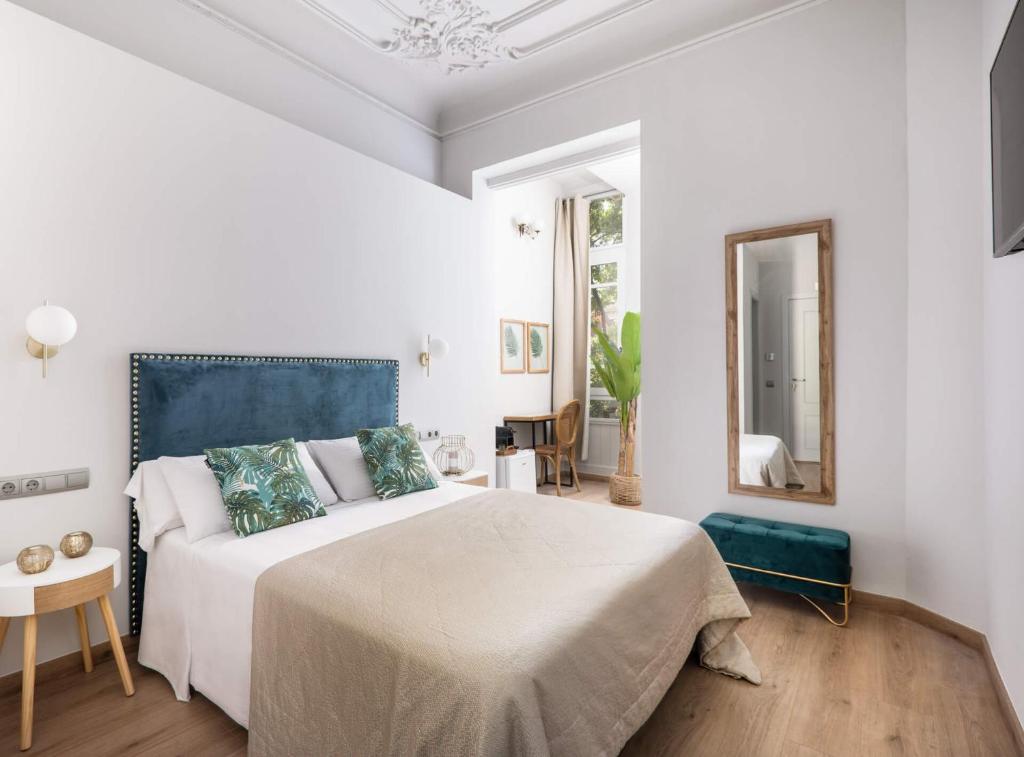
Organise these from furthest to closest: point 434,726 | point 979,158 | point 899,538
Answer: point 899,538
point 979,158
point 434,726

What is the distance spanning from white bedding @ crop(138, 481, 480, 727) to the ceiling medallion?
9.66 feet

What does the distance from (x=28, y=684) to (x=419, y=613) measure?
1436 mm

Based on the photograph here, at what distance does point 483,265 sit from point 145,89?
248 centimetres

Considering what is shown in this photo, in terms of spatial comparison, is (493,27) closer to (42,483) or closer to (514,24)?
(514,24)

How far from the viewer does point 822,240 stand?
2.94 metres

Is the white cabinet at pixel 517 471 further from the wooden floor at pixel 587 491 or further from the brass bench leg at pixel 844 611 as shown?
the brass bench leg at pixel 844 611

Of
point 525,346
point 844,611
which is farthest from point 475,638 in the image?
point 525,346

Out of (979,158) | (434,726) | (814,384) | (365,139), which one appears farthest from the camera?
(365,139)

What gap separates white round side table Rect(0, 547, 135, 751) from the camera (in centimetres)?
180

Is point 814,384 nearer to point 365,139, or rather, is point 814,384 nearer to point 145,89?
point 365,139

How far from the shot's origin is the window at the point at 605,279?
6105 millimetres

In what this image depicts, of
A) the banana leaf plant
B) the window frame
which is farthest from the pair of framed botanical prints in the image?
the banana leaf plant

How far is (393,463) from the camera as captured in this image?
2906 mm

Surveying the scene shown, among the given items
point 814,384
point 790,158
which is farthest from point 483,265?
point 814,384
